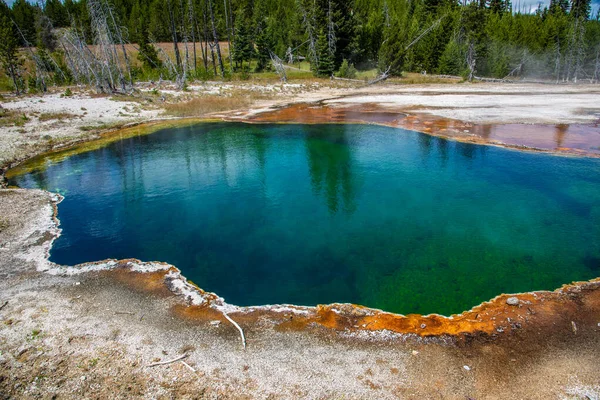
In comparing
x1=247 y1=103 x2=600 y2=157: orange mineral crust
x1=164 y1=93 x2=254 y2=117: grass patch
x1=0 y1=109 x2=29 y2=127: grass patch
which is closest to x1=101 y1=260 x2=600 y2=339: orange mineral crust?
x1=247 y1=103 x2=600 y2=157: orange mineral crust

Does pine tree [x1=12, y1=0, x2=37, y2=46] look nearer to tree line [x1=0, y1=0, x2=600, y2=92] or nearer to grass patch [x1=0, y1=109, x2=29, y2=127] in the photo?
tree line [x1=0, y1=0, x2=600, y2=92]

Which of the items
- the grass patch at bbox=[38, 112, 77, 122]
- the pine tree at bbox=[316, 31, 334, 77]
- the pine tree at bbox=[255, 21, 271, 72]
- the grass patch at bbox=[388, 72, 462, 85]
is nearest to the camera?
the grass patch at bbox=[38, 112, 77, 122]

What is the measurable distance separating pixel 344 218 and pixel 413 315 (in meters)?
5.50

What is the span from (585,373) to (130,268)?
943 cm

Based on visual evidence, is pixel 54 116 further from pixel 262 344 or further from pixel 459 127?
pixel 459 127

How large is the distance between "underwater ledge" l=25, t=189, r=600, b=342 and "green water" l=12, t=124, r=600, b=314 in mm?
612

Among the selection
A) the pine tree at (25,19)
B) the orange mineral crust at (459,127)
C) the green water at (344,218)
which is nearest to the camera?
the green water at (344,218)

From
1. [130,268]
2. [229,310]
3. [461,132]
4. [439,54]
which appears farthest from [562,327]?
[439,54]

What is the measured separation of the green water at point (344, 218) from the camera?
9422mm

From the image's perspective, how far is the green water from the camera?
30.9ft

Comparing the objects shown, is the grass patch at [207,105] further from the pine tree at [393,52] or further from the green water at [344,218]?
the pine tree at [393,52]

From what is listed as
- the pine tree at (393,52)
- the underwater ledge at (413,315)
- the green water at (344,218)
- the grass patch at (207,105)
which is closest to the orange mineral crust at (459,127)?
the green water at (344,218)

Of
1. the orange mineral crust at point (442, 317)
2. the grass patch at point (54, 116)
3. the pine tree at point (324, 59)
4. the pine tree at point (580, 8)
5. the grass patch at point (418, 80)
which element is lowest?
the orange mineral crust at point (442, 317)

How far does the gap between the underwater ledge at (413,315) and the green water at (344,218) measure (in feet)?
2.01
